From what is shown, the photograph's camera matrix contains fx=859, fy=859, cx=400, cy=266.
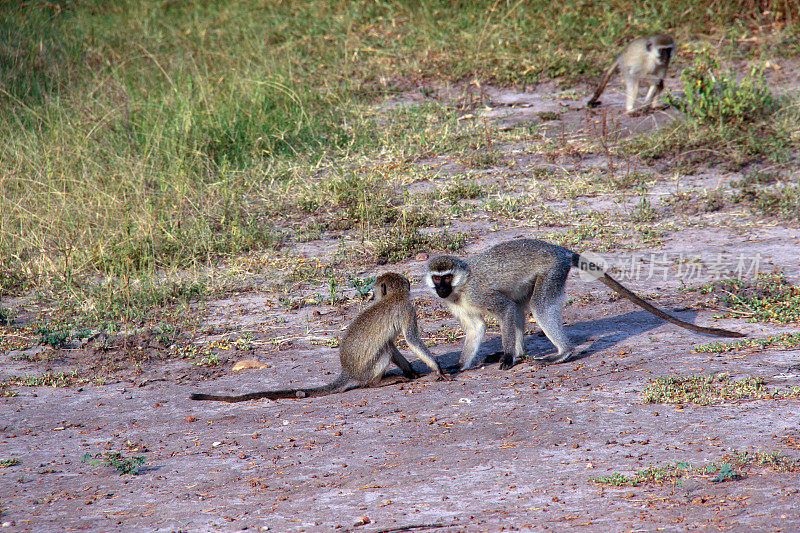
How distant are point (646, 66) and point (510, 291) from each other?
19.9 ft

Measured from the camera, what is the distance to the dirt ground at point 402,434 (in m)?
3.76

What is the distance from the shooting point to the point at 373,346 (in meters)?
5.47

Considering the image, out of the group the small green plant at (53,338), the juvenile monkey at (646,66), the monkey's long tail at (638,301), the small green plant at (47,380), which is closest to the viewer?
the monkey's long tail at (638,301)

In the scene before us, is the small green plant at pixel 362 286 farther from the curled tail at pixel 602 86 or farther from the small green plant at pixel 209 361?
the curled tail at pixel 602 86

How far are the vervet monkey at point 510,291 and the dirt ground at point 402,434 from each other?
18 cm

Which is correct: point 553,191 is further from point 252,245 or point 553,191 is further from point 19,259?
point 19,259

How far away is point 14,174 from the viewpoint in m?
9.02

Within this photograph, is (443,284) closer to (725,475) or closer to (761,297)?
(725,475)

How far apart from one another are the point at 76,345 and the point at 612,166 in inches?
226

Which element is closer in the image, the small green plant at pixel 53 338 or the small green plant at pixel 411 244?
the small green plant at pixel 53 338

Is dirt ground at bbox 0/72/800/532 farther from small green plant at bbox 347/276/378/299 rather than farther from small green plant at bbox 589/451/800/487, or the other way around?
small green plant at bbox 347/276/378/299

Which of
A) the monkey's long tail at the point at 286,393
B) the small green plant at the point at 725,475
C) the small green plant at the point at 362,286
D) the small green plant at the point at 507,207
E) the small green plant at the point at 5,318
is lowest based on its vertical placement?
the small green plant at the point at 5,318

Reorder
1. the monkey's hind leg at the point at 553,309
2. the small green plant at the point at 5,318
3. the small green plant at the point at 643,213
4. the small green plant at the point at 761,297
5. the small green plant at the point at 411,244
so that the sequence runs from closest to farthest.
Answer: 1. the monkey's hind leg at the point at 553,309
2. the small green plant at the point at 761,297
3. the small green plant at the point at 5,318
4. the small green plant at the point at 411,244
5. the small green plant at the point at 643,213

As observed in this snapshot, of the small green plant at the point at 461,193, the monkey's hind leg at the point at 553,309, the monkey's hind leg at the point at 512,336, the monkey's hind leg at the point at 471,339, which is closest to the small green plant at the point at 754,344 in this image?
the monkey's hind leg at the point at 553,309
